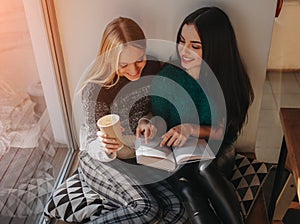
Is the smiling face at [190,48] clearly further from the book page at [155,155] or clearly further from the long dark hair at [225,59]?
the book page at [155,155]

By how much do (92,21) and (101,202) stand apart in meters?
0.69

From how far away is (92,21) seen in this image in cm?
145

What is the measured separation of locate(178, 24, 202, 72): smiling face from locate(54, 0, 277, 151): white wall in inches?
2.3

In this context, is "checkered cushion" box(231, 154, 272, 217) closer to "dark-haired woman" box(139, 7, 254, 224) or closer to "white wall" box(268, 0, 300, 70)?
"dark-haired woman" box(139, 7, 254, 224)

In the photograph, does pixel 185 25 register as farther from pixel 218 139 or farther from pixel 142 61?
pixel 218 139

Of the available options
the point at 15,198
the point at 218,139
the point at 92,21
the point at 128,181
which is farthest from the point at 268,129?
the point at 15,198

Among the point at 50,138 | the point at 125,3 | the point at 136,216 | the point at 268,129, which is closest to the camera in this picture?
the point at 136,216

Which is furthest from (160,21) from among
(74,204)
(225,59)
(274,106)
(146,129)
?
(274,106)

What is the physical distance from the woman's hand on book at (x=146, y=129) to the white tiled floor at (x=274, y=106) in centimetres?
62

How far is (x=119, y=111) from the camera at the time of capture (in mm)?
1450

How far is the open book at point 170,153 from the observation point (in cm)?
136

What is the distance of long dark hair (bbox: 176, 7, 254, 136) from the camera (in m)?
1.34

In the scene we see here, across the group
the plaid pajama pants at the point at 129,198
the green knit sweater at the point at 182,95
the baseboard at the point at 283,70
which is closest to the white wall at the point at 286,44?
the baseboard at the point at 283,70

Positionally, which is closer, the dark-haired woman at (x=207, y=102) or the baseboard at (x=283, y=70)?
the dark-haired woman at (x=207, y=102)
